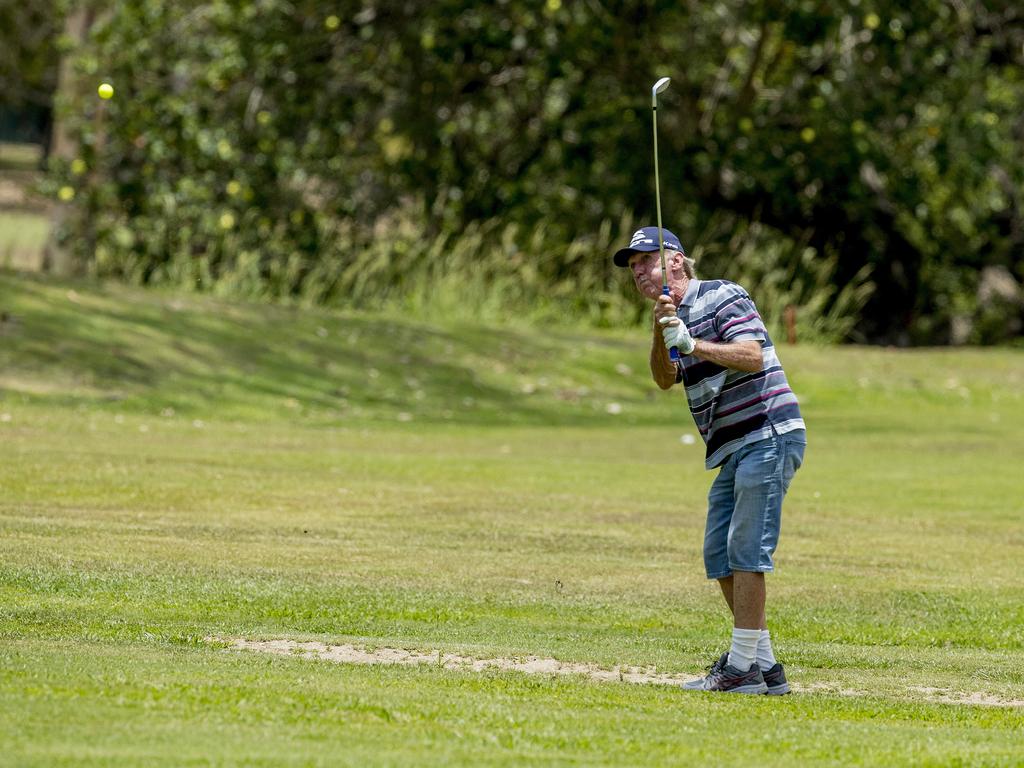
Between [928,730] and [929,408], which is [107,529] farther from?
[929,408]

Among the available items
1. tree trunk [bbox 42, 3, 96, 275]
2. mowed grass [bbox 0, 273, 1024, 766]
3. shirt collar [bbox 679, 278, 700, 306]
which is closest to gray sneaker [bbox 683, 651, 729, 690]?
mowed grass [bbox 0, 273, 1024, 766]

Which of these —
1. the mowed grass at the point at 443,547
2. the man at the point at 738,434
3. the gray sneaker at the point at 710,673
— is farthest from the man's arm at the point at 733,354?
the mowed grass at the point at 443,547

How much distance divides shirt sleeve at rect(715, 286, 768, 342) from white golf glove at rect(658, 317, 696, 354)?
234mm

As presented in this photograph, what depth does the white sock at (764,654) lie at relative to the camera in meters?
7.88

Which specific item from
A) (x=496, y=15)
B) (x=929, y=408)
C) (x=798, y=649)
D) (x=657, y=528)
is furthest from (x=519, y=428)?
(x=798, y=649)

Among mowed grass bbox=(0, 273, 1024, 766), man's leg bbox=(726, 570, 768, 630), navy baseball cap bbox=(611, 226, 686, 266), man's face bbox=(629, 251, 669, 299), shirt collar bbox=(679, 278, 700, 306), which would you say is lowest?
mowed grass bbox=(0, 273, 1024, 766)

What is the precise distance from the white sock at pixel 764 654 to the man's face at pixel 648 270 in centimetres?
143

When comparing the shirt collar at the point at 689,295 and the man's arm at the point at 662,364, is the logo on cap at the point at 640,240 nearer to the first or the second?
the shirt collar at the point at 689,295

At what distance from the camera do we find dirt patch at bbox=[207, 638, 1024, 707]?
792 centimetres

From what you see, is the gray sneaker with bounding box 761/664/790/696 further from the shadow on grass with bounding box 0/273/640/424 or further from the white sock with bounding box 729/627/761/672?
the shadow on grass with bounding box 0/273/640/424

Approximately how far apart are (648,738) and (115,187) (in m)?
20.4

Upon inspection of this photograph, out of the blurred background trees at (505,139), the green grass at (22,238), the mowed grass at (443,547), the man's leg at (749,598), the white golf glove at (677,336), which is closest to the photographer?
the mowed grass at (443,547)

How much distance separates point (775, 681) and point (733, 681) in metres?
0.21

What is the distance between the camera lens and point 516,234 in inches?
1112
